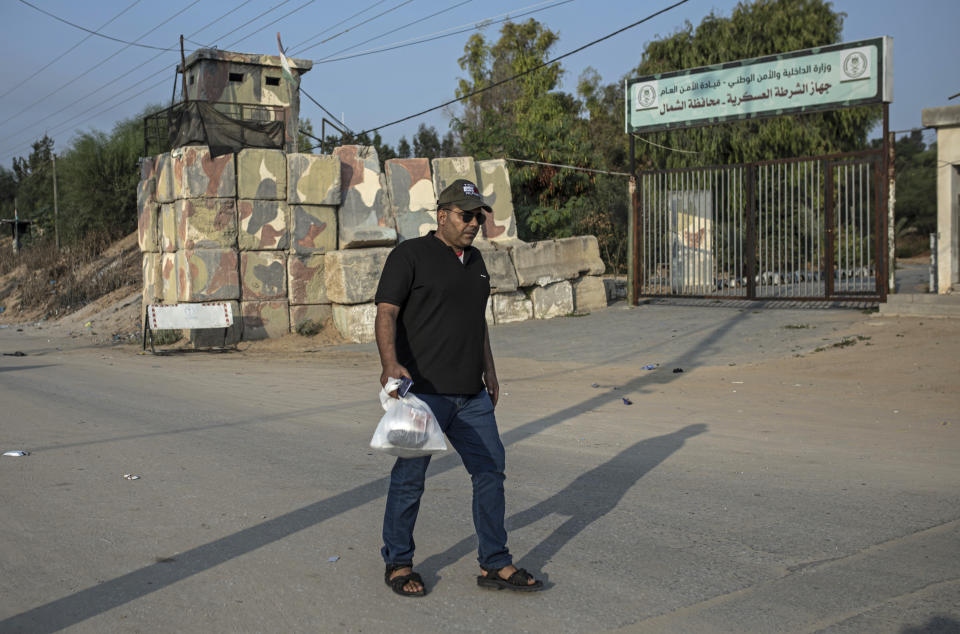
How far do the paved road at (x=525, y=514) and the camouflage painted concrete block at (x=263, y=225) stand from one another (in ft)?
23.9

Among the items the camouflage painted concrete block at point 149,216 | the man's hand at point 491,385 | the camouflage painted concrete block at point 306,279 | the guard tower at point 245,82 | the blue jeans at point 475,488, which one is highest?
the guard tower at point 245,82

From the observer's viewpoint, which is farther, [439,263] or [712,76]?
[712,76]

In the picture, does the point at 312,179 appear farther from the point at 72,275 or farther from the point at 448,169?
the point at 72,275

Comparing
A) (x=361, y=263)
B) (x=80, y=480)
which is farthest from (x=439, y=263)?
(x=361, y=263)

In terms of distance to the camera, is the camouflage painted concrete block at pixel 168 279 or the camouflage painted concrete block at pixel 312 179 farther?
the camouflage painted concrete block at pixel 168 279

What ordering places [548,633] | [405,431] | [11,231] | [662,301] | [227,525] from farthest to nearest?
[11,231]
[662,301]
[227,525]
[405,431]
[548,633]

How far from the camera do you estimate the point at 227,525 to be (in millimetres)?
5035

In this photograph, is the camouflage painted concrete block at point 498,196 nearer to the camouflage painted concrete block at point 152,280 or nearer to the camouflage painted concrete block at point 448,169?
the camouflage painted concrete block at point 448,169

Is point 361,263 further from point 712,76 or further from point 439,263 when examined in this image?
point 439,263

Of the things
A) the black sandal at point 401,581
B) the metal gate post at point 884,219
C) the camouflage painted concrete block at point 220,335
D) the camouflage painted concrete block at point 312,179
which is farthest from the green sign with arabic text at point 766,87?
the black sandal at point 401,581

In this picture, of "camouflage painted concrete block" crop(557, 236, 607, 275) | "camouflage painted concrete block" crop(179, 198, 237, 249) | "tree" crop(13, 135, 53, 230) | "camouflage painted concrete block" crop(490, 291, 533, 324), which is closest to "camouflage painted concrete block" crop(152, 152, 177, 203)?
"camouflage painted concrete block" crop(179, 198, 237, 249)

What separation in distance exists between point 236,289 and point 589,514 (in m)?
13.6

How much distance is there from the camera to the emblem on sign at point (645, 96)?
A: 1777cm

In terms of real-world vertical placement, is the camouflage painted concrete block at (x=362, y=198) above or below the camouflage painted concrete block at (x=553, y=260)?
above
